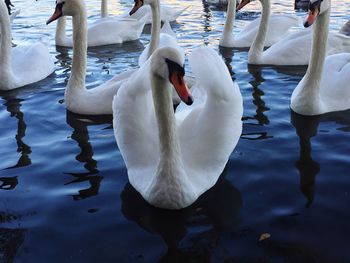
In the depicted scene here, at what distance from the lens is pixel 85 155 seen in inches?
258

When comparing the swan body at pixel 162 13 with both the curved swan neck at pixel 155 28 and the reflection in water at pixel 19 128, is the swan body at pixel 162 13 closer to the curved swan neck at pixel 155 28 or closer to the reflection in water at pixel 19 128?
the curved swan neck at pixel 155 28

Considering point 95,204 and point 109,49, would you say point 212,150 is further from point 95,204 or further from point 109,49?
point 109,49

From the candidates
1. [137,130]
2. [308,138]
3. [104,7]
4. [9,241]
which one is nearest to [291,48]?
[308,138]

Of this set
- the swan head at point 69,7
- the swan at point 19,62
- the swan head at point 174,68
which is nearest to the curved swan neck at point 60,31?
the swan at point 19,62

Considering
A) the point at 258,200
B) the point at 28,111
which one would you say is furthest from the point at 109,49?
the point at 258,200

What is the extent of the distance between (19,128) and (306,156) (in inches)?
162

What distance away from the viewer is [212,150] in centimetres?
527

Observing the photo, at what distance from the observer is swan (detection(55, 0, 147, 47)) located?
1271 cm

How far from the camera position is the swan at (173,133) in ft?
16.1

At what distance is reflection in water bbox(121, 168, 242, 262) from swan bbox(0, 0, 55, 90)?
4.78 meters

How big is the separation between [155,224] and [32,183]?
1.70m

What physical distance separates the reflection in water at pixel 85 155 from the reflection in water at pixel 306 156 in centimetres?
223

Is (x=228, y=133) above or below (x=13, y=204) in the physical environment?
above

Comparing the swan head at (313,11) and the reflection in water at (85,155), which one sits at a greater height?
the swan head at (313,11)
